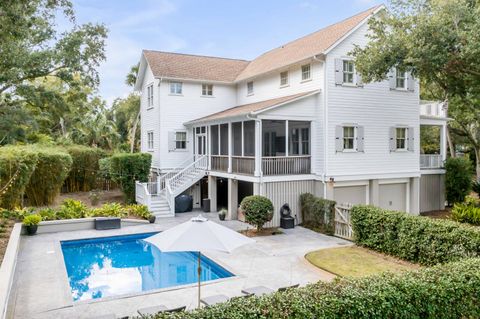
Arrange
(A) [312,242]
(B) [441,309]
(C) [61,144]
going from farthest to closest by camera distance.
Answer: (C) [61,144]
(A) [312,242]
(B) [441,309]

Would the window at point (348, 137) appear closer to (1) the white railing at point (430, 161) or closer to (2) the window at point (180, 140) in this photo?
(1) the white railing at point (430, 161)

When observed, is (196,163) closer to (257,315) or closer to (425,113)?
(425,113)

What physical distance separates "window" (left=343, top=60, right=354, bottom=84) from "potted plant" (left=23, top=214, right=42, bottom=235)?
15.5m

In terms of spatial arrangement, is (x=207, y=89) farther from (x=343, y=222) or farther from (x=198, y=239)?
(x=198, y=239)

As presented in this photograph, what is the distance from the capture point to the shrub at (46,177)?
21156 mm

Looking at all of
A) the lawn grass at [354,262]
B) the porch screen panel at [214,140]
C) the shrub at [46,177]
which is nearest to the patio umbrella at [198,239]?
the lawn grass at [354,262]

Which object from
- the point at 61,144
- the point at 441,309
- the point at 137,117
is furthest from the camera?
the point at 137,117

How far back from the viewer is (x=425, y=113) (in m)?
24.7

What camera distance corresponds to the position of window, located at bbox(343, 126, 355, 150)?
62.7ft

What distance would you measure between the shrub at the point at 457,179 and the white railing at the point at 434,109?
3.12 m

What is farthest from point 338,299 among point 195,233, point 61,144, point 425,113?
point 61,144

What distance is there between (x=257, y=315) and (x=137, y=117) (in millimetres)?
32816

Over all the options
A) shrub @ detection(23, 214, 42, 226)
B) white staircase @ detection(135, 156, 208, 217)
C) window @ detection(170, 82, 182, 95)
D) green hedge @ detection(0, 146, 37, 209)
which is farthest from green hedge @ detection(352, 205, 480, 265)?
green hedge @ detection(0, 146, 37, 209)

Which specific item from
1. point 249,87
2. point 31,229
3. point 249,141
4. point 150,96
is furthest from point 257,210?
point 150,96
